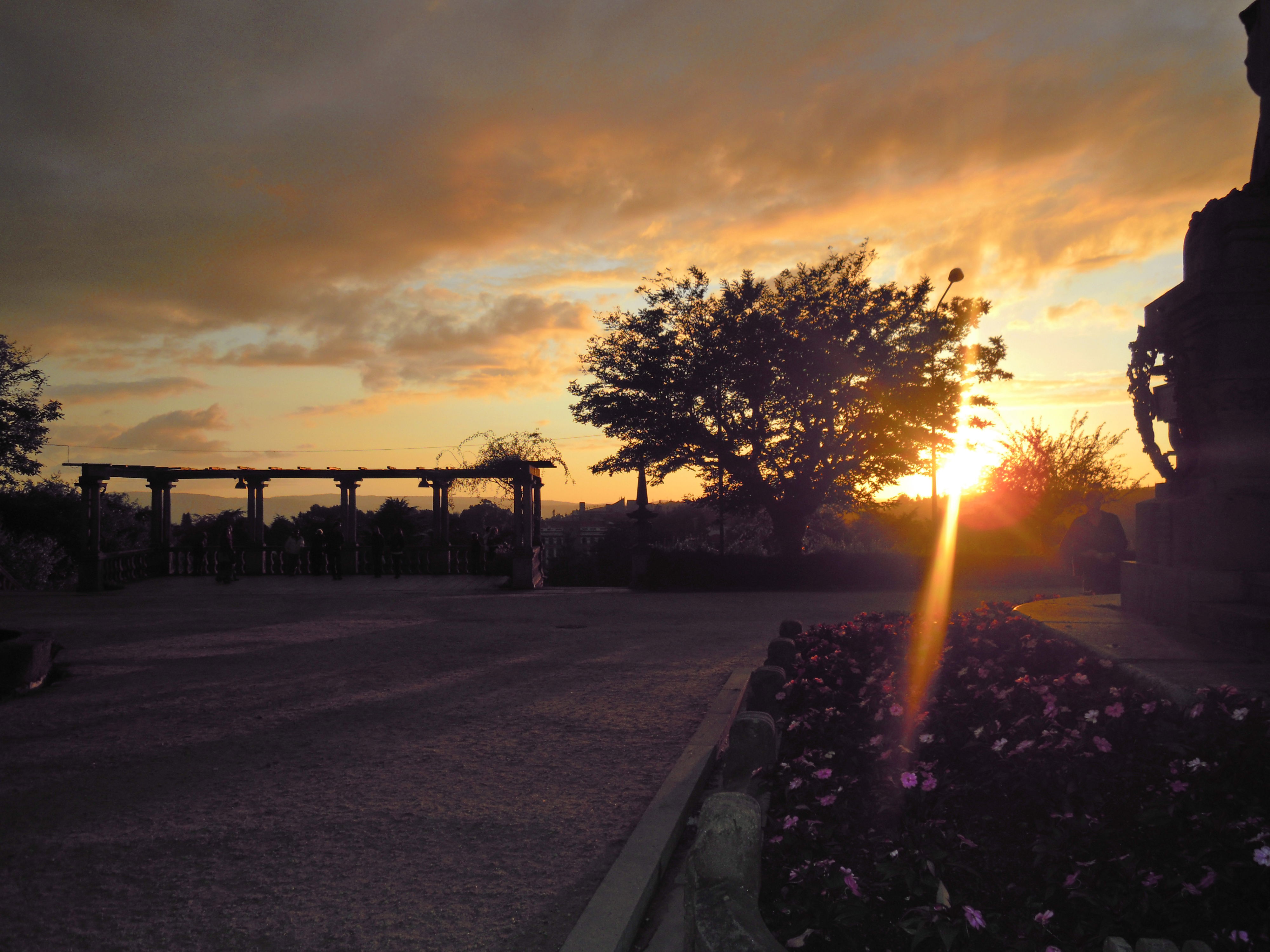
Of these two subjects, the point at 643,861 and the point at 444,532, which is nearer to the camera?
the point at 643,861

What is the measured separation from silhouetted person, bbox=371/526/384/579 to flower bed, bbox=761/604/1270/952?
2038 centimetres

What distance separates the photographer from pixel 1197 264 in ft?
18.3

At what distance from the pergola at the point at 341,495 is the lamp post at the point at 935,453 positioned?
39.5 feet

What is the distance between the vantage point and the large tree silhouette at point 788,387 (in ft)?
75.5

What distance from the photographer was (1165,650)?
479 centimetres

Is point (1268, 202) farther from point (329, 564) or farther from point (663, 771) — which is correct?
point (329, 564)

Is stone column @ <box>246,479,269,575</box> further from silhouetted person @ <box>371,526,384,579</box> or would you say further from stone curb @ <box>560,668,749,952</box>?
stone curb @ <box>560,668,749,952</box>

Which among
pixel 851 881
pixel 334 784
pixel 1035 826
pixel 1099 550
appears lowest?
pixel 334 784

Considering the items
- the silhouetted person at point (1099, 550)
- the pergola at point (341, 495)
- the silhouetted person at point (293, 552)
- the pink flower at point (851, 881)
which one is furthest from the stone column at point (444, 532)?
the pink flower at point (851, 881)

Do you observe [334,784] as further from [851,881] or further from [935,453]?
[935,453]

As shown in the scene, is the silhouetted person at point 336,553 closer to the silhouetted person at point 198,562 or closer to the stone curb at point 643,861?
the silhouetted person at point 198,562

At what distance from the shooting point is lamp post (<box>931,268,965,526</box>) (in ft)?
78.6

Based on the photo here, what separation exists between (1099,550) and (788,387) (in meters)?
12.0

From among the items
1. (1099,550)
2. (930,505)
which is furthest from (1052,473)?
(1099,550)
